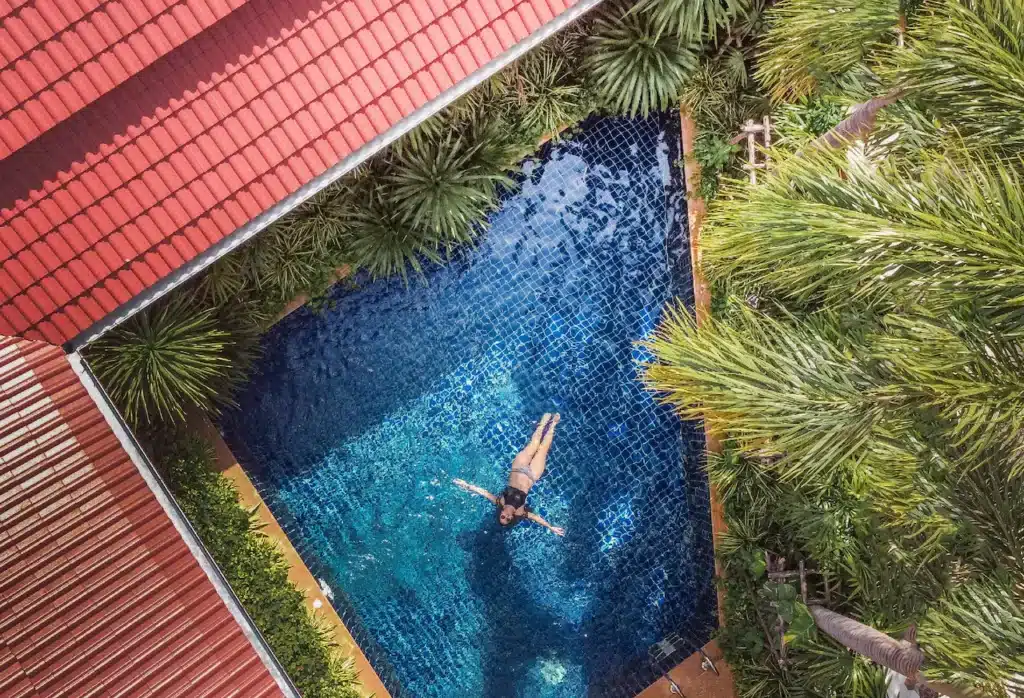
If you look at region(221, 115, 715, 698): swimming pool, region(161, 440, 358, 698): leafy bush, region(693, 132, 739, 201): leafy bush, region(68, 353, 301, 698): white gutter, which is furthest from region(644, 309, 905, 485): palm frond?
region(161, 440, 358, 698): leafy bush

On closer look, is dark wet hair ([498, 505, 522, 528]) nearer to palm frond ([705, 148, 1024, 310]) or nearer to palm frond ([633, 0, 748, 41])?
palm frond ([705, 148, 1024, 310])

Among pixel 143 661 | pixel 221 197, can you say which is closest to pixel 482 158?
pixel 221 197

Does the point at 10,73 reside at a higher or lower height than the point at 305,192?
higher

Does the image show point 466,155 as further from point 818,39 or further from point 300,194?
point 818,39

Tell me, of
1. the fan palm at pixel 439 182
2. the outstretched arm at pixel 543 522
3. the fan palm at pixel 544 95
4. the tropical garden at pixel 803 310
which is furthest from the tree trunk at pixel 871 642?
the fan palm at pixel 544 95

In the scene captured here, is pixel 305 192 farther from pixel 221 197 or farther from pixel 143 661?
pixel 143 661

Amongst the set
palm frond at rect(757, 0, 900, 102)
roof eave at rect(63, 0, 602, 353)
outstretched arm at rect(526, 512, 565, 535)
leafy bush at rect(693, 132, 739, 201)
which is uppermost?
roof eave at rect(63, 0, 602, 353)
